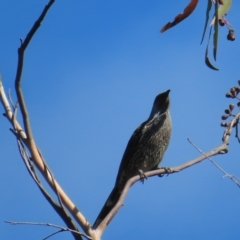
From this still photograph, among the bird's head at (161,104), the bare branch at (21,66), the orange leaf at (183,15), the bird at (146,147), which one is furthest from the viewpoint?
the bird's head at (161,104)

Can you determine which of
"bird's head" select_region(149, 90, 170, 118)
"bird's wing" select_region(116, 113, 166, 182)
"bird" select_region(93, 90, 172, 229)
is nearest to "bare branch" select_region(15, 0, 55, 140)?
"bird" select_region(93, 90, 172, 229)

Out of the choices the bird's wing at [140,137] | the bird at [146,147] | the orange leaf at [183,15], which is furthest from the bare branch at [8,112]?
the bird's wing at [140,137]

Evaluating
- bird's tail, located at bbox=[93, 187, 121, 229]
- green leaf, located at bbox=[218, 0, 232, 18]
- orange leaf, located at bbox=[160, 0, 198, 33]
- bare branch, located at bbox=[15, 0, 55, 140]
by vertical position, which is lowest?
bird's tail, located at bbox=[93, 187, 121, 229]

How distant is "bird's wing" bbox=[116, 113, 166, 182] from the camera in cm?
586

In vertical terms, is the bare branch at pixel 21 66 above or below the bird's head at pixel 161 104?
above

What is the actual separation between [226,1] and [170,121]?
357cm

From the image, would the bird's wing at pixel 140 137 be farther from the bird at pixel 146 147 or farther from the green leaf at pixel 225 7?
the green leaf at pixel 225 7

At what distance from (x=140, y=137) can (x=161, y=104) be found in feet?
1.56

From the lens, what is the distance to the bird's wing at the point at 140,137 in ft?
19.2

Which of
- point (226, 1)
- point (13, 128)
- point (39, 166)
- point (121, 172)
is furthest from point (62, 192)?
point (121, 172)

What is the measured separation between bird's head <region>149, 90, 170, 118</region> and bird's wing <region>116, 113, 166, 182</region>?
0.09 m

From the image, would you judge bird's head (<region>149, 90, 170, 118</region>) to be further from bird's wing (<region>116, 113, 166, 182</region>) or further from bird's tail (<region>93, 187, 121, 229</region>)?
bird's tail (<region>93, 187, 121, 229</region>)

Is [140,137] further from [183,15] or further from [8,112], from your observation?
[183,15]

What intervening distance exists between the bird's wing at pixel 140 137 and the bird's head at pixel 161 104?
0.09 m
